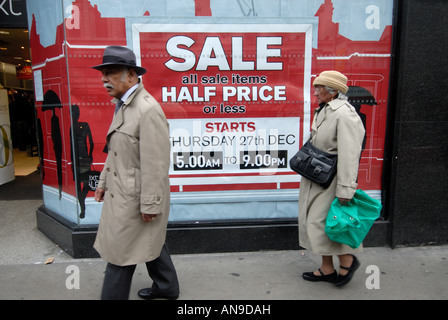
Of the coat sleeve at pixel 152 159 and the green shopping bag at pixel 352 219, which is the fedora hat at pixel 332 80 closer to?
the green shopping bag at pixel 352 219

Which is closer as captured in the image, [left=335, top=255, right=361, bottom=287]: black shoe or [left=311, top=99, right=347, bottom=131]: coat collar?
[left=311, top=99, right=347, bottom=131]: coat collar

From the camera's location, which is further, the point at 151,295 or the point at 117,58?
the point at 151,295

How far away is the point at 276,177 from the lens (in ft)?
13.3

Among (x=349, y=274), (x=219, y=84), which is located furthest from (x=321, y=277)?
(x=219, y=84)

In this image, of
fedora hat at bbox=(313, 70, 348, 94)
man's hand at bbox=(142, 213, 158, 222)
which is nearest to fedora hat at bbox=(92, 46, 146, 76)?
man's hand at bbox=(142, 213, 158, 222)

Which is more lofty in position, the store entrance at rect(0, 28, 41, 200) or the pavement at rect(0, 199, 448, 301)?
the store entrance at rect(0, 28, 41, 200)

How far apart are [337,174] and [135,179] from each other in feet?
5.40

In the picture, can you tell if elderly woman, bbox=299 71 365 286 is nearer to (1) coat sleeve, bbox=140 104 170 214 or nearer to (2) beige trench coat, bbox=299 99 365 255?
(2) beige trench coat, bbox=299 99 365 255

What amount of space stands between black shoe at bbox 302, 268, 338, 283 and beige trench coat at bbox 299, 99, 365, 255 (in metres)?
0.35

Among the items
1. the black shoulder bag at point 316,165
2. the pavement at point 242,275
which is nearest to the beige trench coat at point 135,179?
the pavement at point 242,275

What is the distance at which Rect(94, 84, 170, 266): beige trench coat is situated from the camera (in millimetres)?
2336

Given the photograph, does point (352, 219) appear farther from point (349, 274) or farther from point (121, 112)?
point (121, 112)

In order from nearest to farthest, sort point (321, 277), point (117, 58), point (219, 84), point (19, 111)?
point (117, 58) → point (321, 277) → point (219, 84) → point (19, 111)

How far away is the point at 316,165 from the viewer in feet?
9.64
